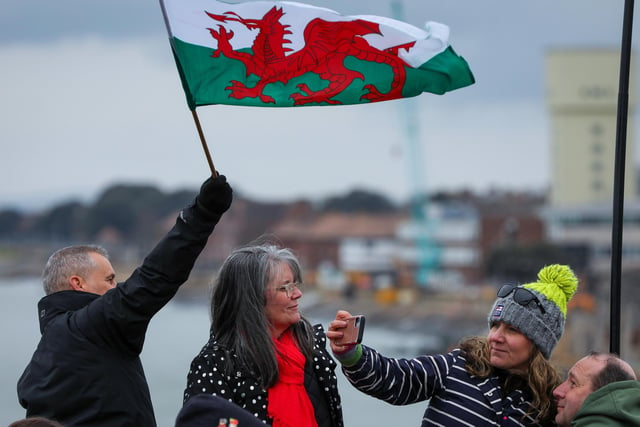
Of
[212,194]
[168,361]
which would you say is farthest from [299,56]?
[168,361]

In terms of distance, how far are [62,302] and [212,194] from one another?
501 millimetres

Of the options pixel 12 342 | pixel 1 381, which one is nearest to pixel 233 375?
pixel 1 381

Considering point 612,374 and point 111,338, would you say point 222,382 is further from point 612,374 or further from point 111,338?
point 612,374

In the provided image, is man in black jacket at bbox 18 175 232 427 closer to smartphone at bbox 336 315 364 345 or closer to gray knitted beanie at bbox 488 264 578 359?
smartphone at bbox 336 315 364 345

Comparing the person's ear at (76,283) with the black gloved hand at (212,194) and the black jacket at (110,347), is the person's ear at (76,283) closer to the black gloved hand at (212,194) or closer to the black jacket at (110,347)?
the black jacket at (110,347)

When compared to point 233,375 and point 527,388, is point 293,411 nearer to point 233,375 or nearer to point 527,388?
point 233,375

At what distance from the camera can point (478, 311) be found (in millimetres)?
68500

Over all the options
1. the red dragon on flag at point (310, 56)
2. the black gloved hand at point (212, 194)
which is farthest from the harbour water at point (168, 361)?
the black gloved hand at point (212, 194)

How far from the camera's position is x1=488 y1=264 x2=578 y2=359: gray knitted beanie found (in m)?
2.77

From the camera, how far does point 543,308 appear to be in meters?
2.79

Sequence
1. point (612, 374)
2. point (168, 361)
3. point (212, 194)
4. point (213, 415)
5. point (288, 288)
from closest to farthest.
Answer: point (213, 415) < point (612, 374) < point (212, 194) < point (288, 288) < point (168, 361)

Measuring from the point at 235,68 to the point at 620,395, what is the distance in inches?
49.9

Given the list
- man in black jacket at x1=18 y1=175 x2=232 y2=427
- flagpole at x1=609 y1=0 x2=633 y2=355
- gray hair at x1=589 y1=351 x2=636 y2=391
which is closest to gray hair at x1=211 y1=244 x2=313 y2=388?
man in black jacket at x1=18 y1=175 x2=232 y2=427

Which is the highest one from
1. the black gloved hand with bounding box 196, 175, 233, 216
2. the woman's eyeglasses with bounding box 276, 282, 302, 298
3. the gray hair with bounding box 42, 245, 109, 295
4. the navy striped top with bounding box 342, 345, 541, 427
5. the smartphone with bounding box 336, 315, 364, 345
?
the black gloved hand with bounding box 196, 175, 233, 216
